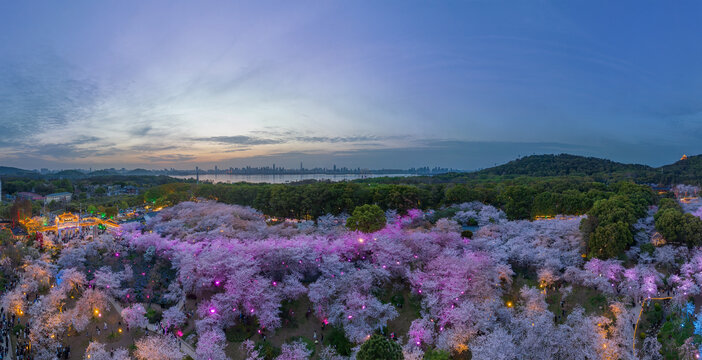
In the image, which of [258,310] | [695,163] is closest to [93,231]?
[258,310]

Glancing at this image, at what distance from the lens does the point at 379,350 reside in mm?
17047

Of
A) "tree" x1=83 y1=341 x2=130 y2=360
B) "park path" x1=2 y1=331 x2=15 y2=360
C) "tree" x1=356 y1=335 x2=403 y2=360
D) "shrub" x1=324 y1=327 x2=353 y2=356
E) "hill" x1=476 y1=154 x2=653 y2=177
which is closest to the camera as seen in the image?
"tree" x1=356 y1=335 x2=403 y2=360

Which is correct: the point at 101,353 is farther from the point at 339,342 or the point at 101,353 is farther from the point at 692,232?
the point at 692,232

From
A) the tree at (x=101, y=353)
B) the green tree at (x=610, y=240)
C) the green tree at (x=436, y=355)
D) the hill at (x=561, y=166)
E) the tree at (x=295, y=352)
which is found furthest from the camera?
the hill at (x=561, y=166)

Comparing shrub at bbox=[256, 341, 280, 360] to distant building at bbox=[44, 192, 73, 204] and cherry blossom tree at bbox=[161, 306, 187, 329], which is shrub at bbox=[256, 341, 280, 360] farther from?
distant building at bbox=[44, 192, 73, 204]

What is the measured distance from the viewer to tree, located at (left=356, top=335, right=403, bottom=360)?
671 inches

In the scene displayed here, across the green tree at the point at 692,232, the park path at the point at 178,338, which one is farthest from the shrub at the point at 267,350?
the green tree at the point at 692,232

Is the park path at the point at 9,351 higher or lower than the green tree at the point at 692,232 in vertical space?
lower

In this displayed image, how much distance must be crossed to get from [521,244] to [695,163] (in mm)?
93838

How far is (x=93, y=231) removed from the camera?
42.2 m

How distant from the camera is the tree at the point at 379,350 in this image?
17047 mm

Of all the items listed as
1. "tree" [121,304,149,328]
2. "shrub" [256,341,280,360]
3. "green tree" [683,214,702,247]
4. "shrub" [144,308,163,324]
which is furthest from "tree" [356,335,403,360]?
"green tree" [683,214,702,247]

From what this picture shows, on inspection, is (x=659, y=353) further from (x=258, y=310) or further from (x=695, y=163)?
(x=695, y=163)

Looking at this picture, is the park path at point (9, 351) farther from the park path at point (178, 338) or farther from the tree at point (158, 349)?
the tree at point (158, 349)
